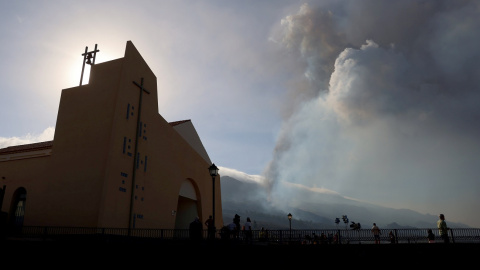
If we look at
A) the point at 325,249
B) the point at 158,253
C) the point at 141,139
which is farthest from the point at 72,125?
the point at 325,249

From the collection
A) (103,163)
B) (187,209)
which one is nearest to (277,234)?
(103,163)

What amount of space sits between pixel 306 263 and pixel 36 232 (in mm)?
14137

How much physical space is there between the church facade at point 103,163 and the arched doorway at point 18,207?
0.06 meters

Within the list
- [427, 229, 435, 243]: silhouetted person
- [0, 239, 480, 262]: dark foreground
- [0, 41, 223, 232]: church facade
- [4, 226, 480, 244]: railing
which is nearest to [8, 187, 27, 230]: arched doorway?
[0, 41, 223, 232]: church facade

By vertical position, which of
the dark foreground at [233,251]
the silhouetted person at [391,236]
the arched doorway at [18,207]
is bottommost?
the dark foreground at [233,251]

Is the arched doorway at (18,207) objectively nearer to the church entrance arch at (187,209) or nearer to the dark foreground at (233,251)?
the dark foreground at (233,251)

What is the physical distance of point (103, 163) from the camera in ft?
56.6

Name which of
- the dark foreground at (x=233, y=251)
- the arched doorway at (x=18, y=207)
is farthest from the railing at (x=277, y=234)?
the arched doorway at (x=18, y=207)

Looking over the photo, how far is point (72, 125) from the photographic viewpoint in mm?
19219

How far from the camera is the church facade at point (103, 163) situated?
17.3m

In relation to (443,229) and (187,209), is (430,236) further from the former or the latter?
(187,209)

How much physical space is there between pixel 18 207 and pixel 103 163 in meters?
8.76

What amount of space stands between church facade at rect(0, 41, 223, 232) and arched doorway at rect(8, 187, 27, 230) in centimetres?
6

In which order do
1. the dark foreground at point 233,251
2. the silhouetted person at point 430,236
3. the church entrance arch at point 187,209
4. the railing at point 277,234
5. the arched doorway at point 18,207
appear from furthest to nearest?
the church entrance arch at point 187,209 → the arched doorway at point 18,207 → the silhouetted person at point 430,236 → the railing at point 277,234 → the dark foreground at point 233,251
